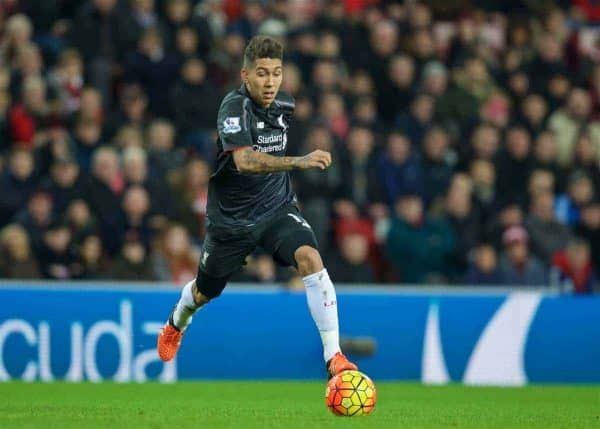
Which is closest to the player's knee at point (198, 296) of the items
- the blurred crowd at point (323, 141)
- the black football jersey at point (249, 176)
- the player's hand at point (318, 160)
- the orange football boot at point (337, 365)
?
the black football jersey at point (249, 176)

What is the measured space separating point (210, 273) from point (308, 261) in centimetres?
117

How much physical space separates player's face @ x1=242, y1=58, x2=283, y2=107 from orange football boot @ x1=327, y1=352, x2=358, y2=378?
184 cm

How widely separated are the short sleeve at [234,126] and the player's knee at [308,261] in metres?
0.82

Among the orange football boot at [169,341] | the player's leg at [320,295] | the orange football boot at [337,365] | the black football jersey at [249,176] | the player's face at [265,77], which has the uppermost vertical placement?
the player's face at [265,77]

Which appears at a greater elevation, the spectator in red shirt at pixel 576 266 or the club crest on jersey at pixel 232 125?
the club crest on jersey at pixel 232 125

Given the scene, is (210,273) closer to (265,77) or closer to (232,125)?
(232,125)

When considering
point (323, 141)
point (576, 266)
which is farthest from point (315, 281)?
point (576, 266)

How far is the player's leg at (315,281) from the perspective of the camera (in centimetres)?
971

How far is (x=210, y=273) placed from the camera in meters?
10.8

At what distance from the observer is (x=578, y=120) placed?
60.4 feet

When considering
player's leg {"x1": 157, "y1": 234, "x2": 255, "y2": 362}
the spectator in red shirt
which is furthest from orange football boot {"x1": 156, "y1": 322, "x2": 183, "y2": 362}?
the spectator in red shirt

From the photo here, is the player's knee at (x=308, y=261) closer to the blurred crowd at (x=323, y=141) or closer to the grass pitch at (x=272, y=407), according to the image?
the grass pitch at (x=272, y=407)

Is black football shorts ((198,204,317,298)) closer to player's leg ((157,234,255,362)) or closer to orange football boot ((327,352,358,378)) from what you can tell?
player's leg ((157,234,255,362))

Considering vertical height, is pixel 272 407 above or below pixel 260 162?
below
